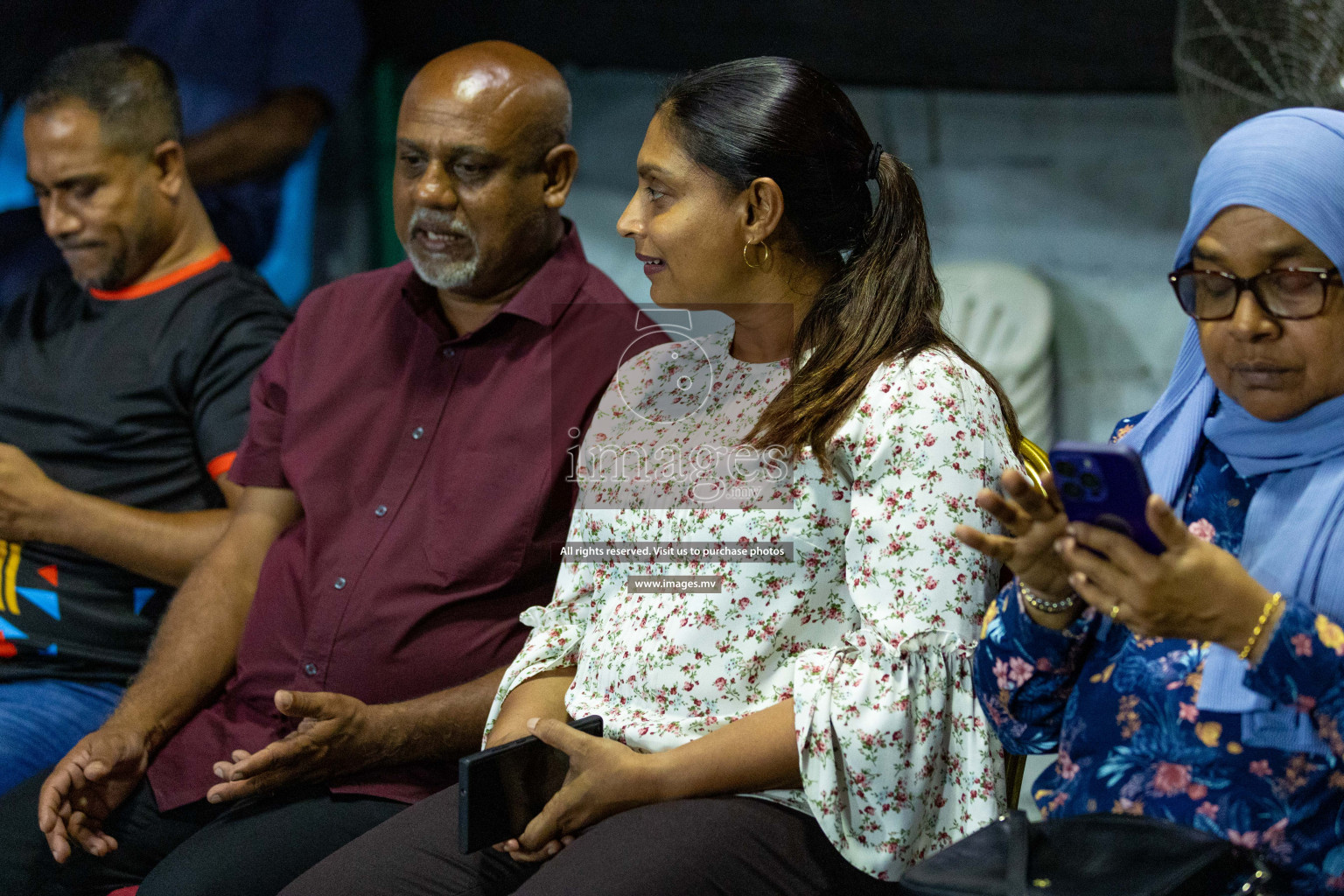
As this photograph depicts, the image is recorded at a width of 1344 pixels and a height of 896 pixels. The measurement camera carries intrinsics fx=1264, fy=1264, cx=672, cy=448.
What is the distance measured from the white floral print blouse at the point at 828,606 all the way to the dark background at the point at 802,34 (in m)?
1.78

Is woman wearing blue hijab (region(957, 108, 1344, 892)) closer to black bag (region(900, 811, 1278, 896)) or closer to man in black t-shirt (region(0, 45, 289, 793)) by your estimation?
black bag (region(900, 811, 1278, 896))

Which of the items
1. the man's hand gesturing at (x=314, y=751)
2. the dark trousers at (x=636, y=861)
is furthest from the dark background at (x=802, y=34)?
the dark trousers at (x=636, y=861)

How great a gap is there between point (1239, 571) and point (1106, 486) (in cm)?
16

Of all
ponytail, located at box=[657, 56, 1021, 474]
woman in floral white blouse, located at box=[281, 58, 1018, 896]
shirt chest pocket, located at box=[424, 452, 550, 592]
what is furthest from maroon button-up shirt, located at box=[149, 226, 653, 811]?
ponytail, located at box=[657, 56, 1021, 474]

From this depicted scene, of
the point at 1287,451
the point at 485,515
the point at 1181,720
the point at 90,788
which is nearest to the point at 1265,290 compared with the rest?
the point at 1287,451

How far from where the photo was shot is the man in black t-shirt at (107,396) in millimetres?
2352

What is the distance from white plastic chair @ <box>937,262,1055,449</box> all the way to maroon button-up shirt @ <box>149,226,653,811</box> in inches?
57.3

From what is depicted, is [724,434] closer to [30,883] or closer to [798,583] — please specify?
[798,583]

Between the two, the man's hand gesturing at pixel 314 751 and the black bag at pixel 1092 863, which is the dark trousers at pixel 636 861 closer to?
the man's hand gesturing at pixel 314 751

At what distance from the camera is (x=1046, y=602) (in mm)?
1315

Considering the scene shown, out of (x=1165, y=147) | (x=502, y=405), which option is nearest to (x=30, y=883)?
→ (x=502, y=405)

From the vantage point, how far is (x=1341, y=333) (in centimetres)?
123

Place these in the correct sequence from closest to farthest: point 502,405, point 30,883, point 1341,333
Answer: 1. point 1341,333
2. point 30,883
3. point 502,405

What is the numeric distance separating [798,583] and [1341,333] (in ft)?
2.21
